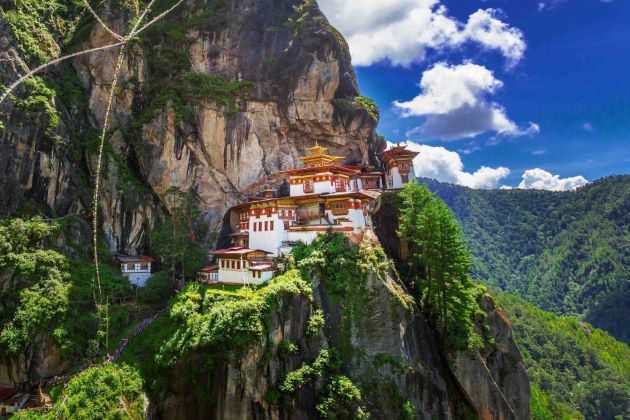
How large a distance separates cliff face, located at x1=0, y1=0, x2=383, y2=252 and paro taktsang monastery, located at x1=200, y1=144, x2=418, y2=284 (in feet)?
20.9

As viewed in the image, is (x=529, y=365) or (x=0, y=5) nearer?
(x=0, y=5)

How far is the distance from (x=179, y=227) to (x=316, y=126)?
2171 centimetres

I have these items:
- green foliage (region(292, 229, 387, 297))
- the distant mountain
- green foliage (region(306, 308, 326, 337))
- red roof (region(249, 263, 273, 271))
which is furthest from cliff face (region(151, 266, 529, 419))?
the distant mountain

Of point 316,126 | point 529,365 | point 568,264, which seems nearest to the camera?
point 316,126

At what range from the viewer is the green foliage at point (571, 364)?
74312mm

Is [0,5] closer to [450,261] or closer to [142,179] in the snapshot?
[142,179]

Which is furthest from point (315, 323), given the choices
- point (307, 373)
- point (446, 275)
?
point (446, 275)

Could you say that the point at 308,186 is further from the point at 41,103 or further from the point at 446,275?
the point at 41,103

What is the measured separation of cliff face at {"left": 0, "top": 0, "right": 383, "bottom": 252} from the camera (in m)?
36.4

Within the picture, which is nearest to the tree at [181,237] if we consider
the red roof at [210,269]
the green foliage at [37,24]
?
the red roof at [210,269]

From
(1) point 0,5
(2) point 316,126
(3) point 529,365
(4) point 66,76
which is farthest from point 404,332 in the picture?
(3) point 529,365

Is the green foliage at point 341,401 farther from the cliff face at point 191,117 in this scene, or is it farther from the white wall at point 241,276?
→ the cliff face at point 191,117

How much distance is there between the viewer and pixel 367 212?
39156 mm

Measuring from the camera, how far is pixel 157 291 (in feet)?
111
